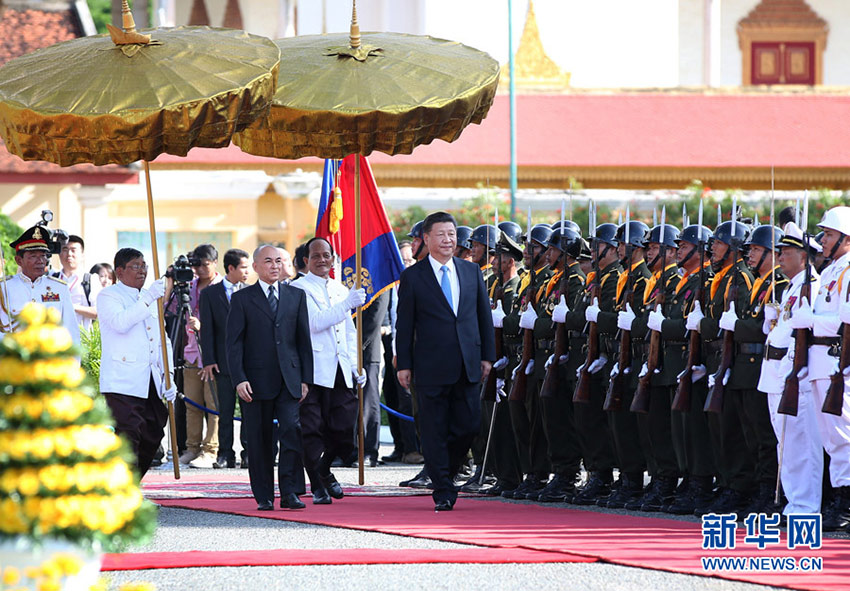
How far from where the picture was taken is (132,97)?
9.23 meters

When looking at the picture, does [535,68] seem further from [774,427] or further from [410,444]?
[774,427]

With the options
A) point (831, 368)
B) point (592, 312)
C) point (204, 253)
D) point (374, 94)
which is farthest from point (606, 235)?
point (204, 253)

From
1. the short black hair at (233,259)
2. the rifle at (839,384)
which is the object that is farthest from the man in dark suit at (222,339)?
the rifle at (839,384)

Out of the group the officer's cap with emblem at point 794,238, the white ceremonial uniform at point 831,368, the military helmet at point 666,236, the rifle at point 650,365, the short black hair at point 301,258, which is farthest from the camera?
the short black hair at point 301,258

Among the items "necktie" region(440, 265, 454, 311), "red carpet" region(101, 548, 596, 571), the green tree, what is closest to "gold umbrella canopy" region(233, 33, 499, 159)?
"necktie" region(440, 265, 454, 311)

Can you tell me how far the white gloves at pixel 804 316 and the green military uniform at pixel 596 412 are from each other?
71.7 inches

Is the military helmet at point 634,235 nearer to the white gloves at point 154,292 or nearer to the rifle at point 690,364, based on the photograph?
the rifle at point 690,364

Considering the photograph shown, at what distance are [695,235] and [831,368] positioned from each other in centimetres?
171

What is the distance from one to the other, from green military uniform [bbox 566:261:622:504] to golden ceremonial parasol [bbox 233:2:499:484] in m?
1.36

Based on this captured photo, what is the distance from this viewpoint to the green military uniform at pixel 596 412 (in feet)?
34.8

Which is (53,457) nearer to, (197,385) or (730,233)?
(730,233)

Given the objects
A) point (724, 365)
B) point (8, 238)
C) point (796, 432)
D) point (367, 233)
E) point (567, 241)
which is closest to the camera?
point (796, 432)

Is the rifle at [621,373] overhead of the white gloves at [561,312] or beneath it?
beneath

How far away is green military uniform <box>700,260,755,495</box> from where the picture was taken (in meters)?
9.64
